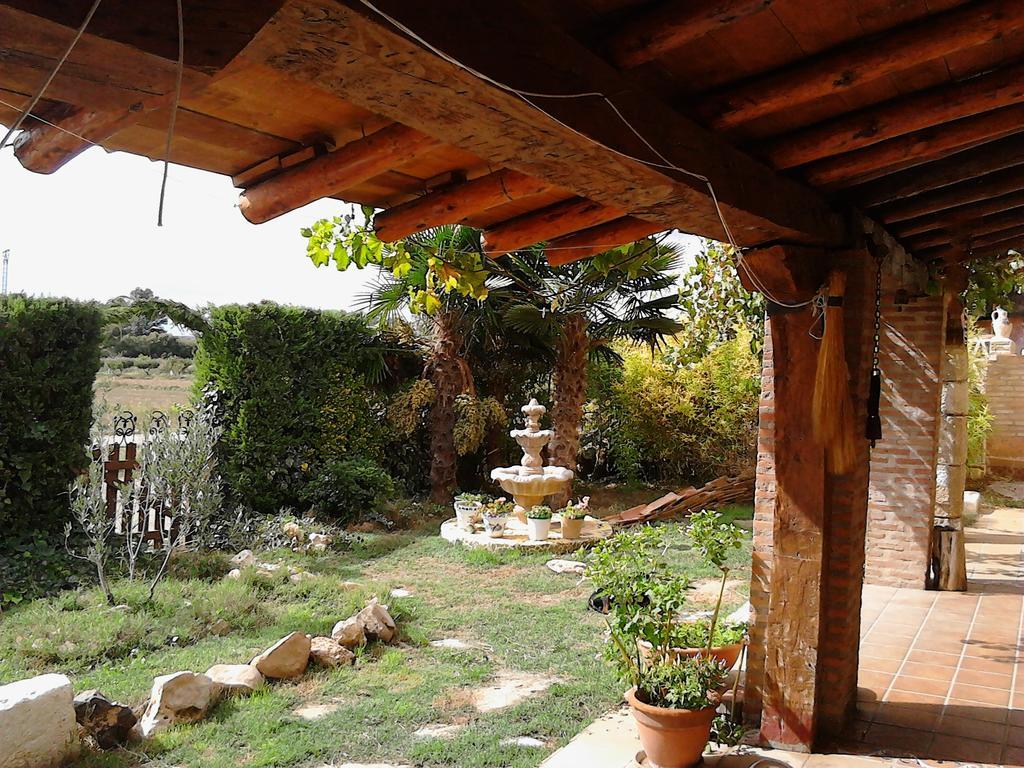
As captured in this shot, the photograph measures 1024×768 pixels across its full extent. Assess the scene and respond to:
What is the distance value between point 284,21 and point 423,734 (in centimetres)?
354

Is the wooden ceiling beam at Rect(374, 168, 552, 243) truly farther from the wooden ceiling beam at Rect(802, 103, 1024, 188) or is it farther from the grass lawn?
the grass lawn

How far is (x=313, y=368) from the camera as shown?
9.41m

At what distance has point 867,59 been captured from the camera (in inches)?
86.7

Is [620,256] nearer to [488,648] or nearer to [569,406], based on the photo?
[488,648]

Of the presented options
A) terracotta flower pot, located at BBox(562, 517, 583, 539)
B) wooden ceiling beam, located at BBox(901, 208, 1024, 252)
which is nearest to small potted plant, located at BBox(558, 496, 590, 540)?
terracotta flower pot, located at BBox(562, 517, 583, 539)

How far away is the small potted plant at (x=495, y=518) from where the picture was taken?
8.59 meters

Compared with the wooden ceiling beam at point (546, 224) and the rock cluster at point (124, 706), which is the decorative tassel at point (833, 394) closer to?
the wooden ceiling beam at point (546, 224)

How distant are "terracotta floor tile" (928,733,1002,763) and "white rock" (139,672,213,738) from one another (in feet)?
11.6

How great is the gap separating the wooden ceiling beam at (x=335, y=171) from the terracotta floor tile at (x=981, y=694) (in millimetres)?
4065

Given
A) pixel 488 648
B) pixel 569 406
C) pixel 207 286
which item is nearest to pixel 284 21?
pixel 488 648

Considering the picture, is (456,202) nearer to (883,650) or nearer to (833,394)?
(833,394)

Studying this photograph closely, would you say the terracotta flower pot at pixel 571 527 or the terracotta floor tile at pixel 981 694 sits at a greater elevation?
the terracotta flower pot at pixel 571 527

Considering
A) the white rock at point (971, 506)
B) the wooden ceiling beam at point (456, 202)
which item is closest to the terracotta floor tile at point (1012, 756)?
the wooden ceiling beam at point (456, 202)

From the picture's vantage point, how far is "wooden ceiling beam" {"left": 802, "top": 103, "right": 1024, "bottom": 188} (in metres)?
2.89
